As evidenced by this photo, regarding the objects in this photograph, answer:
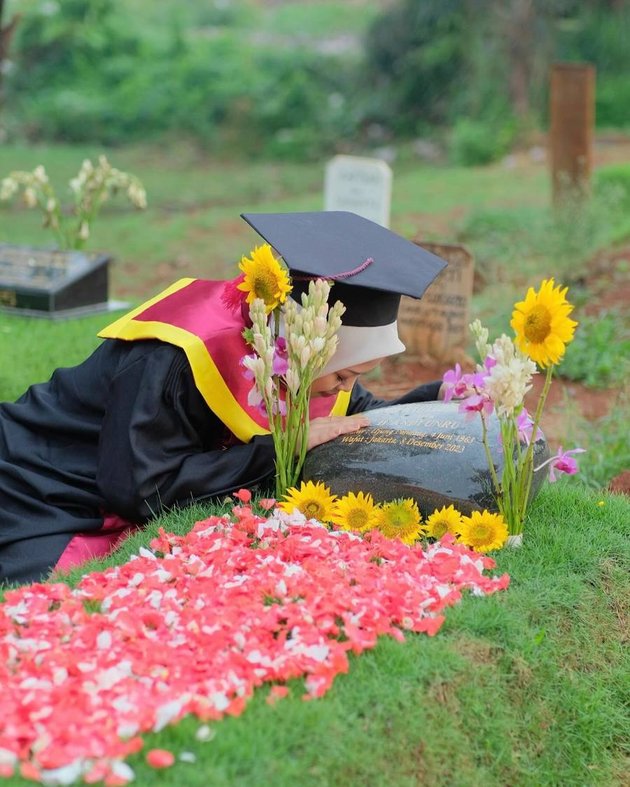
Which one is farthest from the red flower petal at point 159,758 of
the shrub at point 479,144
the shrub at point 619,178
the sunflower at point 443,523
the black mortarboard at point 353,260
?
the shrub at point 479,144

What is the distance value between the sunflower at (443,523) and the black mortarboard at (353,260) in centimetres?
66

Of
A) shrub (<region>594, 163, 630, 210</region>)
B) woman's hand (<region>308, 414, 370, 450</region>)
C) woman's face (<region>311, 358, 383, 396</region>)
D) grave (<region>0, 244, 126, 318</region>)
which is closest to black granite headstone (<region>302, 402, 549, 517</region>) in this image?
woman's hand (<region>308, 414, 370, 450</region>)

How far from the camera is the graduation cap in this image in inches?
145

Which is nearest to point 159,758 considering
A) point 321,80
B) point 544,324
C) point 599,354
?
point 544,324

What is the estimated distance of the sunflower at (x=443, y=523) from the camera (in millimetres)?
3742

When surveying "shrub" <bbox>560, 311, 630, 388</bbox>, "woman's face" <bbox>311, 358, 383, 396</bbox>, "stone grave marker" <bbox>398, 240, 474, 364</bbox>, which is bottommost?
"shrub" <bbox>560, 311, 630, 388</bbox>

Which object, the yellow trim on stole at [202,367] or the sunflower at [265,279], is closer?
the sunflower at [265,279]

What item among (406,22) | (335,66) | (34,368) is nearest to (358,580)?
(34,368)

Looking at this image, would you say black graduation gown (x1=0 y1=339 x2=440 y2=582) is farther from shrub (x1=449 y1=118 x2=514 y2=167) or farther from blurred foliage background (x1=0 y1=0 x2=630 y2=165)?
blurred foliage background (x1=0 y1=0 x2=630 y2=165)

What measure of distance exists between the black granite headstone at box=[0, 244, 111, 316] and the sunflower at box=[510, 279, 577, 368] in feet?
14.2

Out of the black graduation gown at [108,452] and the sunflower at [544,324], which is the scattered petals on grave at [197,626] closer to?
the black graduation gown at [108,452]

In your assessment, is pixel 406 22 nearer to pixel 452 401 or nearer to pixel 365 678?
pixel 452 401

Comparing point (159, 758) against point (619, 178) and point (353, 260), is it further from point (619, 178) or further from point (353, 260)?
point (619, 178)

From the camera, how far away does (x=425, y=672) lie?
3.03m
